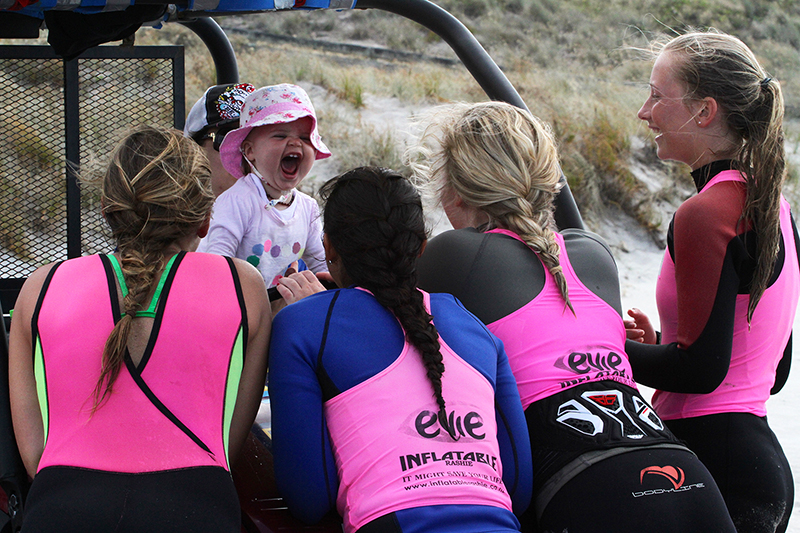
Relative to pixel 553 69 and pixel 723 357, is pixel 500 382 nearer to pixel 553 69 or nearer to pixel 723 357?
pixel 723 357

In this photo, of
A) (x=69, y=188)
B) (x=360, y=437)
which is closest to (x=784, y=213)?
(x=360, y=437)

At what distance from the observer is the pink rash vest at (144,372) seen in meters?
1.27

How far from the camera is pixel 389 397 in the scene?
132cm

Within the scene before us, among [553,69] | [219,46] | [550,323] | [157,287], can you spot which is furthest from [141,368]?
[553,69]

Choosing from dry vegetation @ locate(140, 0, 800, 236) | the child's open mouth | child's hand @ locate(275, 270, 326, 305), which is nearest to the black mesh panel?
the child's open mouth

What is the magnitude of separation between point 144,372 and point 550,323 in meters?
0.81

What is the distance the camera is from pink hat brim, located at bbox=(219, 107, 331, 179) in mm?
2570

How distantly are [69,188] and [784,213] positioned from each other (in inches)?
86.7

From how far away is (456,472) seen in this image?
1.29 metres

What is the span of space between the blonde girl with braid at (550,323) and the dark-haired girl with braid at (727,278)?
16cm

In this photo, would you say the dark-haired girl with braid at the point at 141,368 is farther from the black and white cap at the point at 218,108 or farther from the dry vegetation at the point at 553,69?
the dry vegetation at the point at 553,69

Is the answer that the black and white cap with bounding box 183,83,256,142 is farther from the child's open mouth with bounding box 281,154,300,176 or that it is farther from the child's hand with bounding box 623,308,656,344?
the child's hand with bounding box 623,308,656,344

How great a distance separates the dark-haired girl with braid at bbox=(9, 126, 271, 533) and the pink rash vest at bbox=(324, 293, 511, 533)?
22cm

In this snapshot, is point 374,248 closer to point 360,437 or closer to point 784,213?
point 360,437
